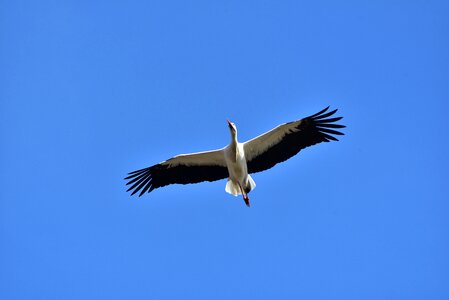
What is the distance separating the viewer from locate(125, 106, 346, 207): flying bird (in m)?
12.2

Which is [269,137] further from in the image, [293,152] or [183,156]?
[183,156]

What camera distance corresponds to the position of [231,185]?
1273cm

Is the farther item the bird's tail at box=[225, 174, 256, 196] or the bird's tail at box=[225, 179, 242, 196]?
the bird's tail at box=[225, 179, 242, 196]

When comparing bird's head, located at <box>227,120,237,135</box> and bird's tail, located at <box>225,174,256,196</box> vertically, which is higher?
bird's head, located at <box>227,120,237,135</box>

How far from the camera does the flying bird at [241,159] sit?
40.1ft

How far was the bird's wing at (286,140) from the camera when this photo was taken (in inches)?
478

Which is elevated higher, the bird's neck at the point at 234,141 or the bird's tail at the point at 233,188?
the bird's neck at the point at 234,141

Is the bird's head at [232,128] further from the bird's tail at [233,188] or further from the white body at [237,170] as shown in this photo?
the bird's tail at [233,188]

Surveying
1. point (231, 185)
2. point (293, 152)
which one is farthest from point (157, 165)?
point (293, 152)

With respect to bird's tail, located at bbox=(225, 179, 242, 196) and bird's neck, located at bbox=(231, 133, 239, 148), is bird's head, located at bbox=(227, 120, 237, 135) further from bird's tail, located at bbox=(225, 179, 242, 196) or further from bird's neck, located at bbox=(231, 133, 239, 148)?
bird's tail, located at bbox=(225, 179, 242, 196)

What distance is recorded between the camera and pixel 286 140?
1243cm

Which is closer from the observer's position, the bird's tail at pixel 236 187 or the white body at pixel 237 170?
the white body at pixel 237 170

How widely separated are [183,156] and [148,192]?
34.4 inches

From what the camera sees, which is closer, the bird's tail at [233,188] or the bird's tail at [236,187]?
the bird's tail at [236,187]
